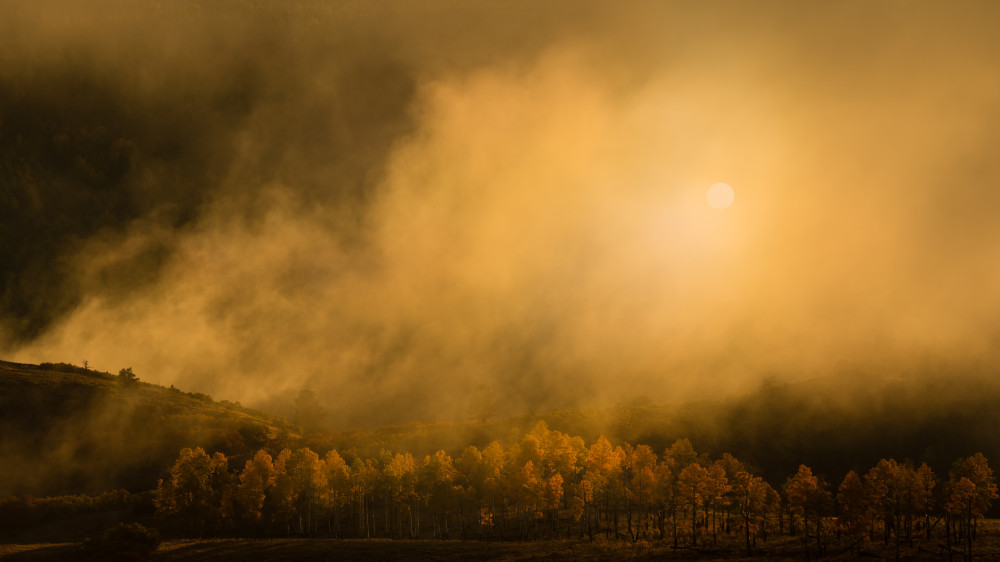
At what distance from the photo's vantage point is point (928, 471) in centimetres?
10538

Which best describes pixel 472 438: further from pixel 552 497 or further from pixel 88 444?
pixel 88 444

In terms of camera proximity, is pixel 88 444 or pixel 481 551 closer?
pixel 481 551

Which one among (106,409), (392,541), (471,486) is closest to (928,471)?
(471,486)

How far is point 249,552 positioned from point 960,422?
20063 centimetres

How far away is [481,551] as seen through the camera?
3834 inches

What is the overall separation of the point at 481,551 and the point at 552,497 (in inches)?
751

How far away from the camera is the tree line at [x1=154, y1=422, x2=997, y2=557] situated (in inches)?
3974

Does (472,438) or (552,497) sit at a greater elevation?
(472,438)

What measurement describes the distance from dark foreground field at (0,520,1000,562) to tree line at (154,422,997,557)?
12.4ft

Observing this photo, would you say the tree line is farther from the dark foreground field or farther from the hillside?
the hillside

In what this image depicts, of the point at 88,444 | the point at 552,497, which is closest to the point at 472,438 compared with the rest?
the point at 552,497

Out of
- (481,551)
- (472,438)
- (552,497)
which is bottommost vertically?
(481,551)

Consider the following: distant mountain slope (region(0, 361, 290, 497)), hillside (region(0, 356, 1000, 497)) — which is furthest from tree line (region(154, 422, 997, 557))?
distant mountain slope (region(0, 361, 290, 497))

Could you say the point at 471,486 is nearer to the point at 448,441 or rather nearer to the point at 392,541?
the point at 392,541
